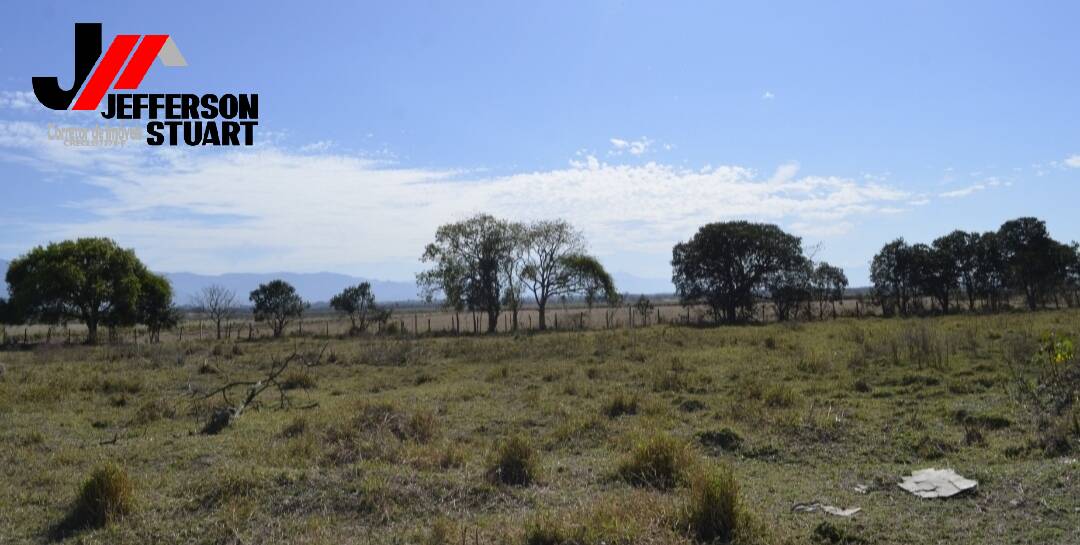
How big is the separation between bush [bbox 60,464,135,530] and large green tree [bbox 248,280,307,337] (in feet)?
151

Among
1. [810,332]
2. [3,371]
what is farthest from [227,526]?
[810,332]

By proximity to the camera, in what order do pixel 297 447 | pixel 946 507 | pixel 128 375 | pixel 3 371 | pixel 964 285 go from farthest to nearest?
1. pixel 964 285
2. pixel 3 371
3. pixel 128 375
4. pixel 297 447
5. pixel 946 507

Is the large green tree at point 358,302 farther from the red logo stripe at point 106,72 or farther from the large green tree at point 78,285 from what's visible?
the red logo stripe at point 106,72

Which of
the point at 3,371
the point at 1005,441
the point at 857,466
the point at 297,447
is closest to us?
the point at 857,466

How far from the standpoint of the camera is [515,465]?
7.59 meters

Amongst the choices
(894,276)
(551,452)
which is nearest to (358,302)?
(894,276)

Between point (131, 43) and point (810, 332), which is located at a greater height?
point (131, 43)

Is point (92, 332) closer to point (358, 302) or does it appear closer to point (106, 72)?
point (358, 302)

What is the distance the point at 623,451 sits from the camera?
891 centimetres

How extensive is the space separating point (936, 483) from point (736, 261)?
1720 inches

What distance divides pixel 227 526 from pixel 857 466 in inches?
269

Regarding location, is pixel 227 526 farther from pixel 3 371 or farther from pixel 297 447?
pixel 3 371

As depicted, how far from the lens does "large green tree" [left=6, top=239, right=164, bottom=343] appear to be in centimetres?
3922

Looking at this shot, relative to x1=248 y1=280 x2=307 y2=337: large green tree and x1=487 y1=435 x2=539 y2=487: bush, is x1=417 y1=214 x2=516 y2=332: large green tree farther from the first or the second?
x1=487 y1=435 x2=539 y2=487: bush
